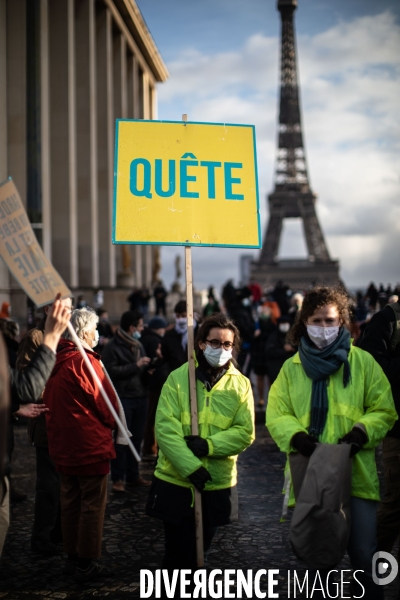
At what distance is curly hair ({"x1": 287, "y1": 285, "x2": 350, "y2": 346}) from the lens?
4312 millimetres

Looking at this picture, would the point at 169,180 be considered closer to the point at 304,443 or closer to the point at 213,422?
the point at 213,422

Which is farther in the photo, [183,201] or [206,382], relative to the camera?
[183,201]

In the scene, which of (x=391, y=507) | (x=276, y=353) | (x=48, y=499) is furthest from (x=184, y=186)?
(x=276, y=353)

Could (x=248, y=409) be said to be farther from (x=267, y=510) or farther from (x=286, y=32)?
(x=286, y=32)

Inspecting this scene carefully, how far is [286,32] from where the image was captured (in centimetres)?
8294

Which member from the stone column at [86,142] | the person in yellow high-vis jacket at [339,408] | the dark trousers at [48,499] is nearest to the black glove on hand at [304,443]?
the person in yellow high-vis jacket at [339,408]

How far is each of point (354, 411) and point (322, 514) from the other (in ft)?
1.85

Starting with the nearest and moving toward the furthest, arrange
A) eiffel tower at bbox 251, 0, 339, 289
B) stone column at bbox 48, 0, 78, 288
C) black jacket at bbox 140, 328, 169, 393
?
black jacket at bbox 140, 328, 169, 393, stone column at bbox 48, 0, 78, 288, eiffel tower at bbox 251, 0, 339, 289

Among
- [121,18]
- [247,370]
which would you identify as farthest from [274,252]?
[247,370]

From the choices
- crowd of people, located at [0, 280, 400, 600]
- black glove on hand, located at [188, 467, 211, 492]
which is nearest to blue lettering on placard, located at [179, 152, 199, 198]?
crowd of people, located at [0, 280, 400, 600]

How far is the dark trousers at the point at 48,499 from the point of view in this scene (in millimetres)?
5906

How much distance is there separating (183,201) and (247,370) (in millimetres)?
9676

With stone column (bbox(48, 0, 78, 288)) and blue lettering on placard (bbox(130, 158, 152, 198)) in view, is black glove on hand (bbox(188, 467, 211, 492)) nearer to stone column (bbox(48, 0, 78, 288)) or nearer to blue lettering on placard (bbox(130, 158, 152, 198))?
blue lettering on placard (bbox(130, 158, 152, 198))

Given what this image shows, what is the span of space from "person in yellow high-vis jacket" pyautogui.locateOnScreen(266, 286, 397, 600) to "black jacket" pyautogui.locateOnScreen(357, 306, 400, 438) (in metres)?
0.64
